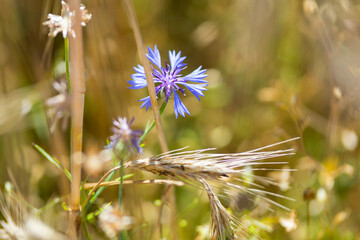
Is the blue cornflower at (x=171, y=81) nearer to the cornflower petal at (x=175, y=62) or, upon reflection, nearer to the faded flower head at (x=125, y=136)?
the cornflower petal at (x=175, y=62)

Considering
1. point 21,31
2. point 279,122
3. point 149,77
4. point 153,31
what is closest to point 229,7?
point 153,31

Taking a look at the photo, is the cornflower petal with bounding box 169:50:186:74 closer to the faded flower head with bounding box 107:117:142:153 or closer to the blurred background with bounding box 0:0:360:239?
the faded flower head with bounding box 107:117:142:153

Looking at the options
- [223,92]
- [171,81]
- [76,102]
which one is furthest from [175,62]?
[223,92]

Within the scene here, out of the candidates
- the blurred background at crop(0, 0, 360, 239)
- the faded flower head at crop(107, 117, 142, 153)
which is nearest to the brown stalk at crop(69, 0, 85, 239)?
the faded flower head at crop(107, 117, 142, 153)

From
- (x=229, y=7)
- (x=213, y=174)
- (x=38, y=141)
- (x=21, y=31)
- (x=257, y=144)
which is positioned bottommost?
(x=213, y=174)

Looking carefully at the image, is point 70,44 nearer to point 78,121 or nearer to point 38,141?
point 78,121

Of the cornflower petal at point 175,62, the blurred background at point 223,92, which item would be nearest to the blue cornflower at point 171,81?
the cornflower petal at point 175,62
